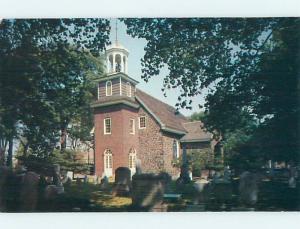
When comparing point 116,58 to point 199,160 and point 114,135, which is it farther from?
point 199,160

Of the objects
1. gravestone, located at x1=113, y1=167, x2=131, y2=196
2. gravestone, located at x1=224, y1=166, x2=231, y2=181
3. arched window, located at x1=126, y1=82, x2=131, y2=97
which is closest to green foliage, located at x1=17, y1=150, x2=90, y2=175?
gravestone, located at x1=113, y1=167, x2=131, y2=196

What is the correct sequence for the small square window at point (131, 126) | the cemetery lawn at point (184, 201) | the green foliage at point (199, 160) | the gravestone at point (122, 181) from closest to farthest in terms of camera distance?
the cemetery lawn at point (184, 201) < the gravestone at point (122, 181) < the green foliage at point (199, 160) < the small square window at point (131, 126)

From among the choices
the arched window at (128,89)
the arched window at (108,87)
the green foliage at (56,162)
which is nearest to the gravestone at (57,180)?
the green foliage at (56,162)

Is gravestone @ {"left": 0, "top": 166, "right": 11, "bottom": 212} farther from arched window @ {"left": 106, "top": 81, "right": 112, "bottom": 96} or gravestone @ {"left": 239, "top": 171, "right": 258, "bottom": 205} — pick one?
gravestone @ {"left": 239, "top": 171, "right": 258, "bottom": 205}

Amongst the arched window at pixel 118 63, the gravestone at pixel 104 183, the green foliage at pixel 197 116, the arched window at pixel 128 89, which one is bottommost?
the gravestone at pixel 104 183

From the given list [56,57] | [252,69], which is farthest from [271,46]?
[56,57]

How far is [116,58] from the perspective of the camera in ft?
25.2

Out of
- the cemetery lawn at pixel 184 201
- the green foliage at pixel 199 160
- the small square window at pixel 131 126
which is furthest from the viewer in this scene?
the small square window at pixel 131 126

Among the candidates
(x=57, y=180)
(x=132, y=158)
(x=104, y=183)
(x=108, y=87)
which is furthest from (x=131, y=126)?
(x=57, y=180)

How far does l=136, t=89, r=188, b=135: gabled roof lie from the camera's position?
770 centimetres

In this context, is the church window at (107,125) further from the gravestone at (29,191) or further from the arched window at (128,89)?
the gravestone at (29,191)

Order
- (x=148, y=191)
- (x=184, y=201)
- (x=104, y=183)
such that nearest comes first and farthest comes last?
1. (x=184, y=201)
2. (x=148, y=191)
3. (x=104, y=183)

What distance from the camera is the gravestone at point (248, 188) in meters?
7.51

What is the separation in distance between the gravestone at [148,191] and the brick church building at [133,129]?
174 millimetres
